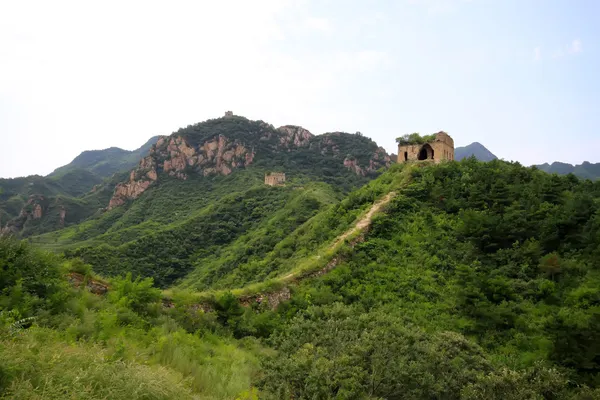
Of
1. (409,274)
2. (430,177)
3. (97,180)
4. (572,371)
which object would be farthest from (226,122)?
(572,371)

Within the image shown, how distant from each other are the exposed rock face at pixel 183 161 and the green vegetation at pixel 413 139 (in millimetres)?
63577

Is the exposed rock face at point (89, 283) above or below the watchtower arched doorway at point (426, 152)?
below

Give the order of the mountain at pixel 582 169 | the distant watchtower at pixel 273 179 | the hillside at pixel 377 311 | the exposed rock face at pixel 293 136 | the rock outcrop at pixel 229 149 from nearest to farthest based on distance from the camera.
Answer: the hillside at pixel 377 311 < the distant watchtower at pixel 273 179 < the mountain at pixel 582 169 < the rock outcrop at pixel 229 149 < the exposed rock face at pixel 293 136

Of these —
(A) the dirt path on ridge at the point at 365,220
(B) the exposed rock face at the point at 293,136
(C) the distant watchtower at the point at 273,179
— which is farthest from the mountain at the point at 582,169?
(B) the exposed rock face at the point at 293,136

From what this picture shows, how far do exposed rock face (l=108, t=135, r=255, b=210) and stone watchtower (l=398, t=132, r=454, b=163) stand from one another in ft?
210

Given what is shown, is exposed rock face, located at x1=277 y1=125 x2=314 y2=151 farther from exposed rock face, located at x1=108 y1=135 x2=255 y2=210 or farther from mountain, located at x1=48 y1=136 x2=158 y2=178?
mountain, located at x1=48 y1=136 x2=158 y2=178

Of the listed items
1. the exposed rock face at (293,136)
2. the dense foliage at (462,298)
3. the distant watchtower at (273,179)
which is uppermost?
the exposed rock face at (293,136)

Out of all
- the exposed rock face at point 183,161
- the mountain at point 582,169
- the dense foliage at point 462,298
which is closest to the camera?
the dense foliage at point 462,298

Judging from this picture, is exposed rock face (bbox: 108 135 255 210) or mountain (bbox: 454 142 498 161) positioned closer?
exposed rock face (bbox: 108 135 255 210)

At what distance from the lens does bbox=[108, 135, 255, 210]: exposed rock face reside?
277 ft

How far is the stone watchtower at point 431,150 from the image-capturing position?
28.0 m

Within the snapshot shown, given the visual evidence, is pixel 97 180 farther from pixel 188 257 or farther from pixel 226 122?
pixel 188 257

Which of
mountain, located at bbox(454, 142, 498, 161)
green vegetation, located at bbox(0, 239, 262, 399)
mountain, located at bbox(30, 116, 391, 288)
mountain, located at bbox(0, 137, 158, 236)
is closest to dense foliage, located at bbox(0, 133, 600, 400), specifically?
green vegetation, located at bbox(0, 239, 262, 399)

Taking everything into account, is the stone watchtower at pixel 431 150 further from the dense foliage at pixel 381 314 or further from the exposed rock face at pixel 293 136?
the exposed rock face at pixel 293 136
